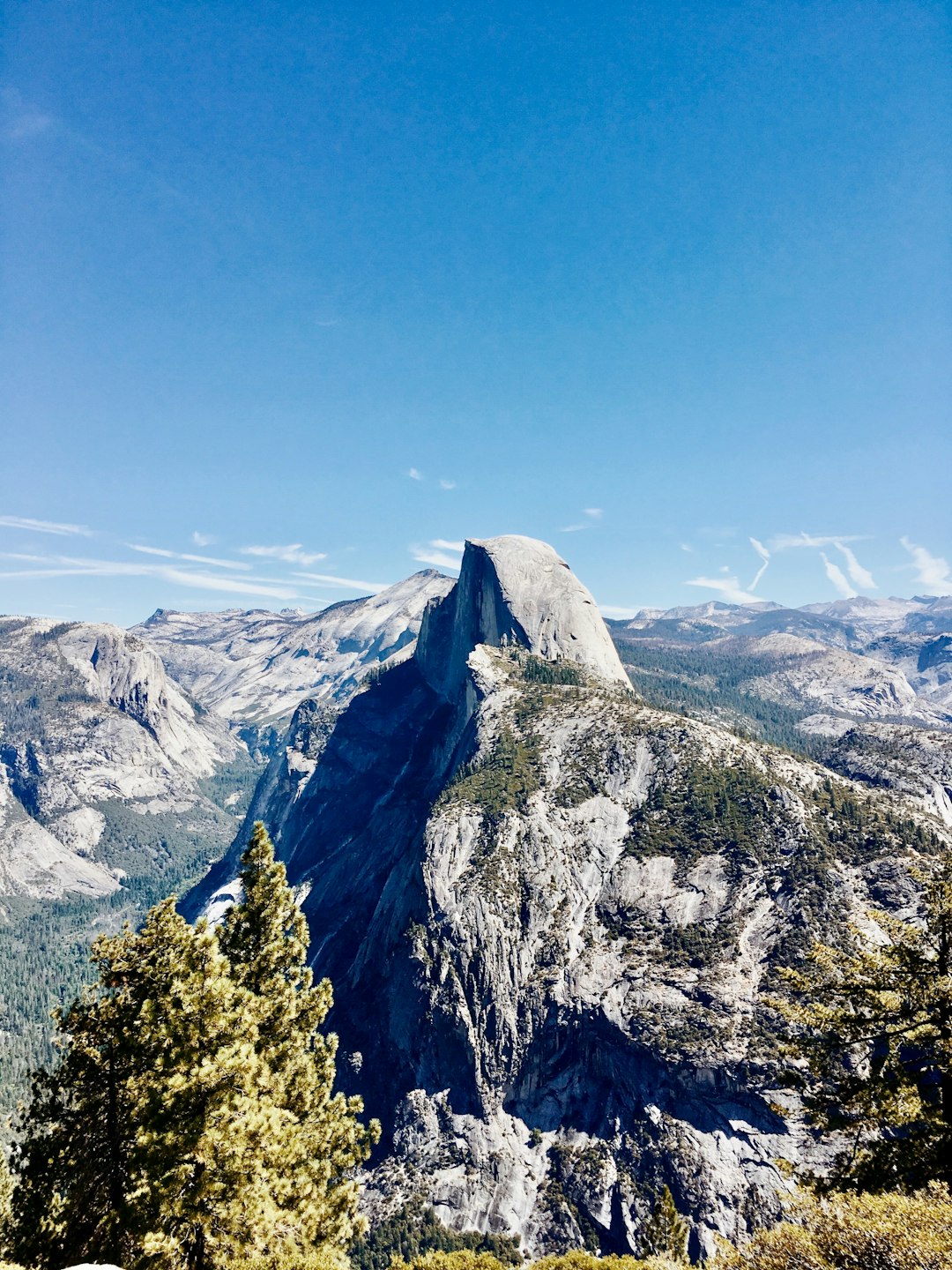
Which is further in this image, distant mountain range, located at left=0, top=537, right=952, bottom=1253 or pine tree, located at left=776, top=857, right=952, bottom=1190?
distant mountain range, located at left=0, top=537, right=952, bottom=1253

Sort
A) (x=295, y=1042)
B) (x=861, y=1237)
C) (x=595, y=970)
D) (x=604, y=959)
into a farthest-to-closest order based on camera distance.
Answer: (x=604, y=959) → (x=595, y=970) → (x=295, y=1042) → (x=861, y=1237)

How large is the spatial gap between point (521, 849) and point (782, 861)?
1944 inches

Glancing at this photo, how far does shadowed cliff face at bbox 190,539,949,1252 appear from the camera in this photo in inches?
3484

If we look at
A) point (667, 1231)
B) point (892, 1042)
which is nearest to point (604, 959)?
point (667, 1231)

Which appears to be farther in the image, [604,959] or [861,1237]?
[604,959]

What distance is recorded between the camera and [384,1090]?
11906 centimetres

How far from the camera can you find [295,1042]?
22359 mm

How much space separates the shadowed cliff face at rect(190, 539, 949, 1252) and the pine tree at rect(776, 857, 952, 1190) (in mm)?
82989

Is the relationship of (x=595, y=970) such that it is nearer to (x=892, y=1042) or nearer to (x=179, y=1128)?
(x=892, y=1042)

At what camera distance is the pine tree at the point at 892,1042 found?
1880 cm

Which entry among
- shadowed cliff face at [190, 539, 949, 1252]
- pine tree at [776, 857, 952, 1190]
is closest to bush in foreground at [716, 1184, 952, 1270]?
pine tree at [776, 857, 952, 1190]

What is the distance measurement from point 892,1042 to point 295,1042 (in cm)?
1964

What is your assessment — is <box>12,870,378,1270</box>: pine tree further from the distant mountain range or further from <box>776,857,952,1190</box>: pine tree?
the distant mountain range

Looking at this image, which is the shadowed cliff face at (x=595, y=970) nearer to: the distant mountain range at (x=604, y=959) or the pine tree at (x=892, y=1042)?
the distant mountain range at (x=604, y=959)
